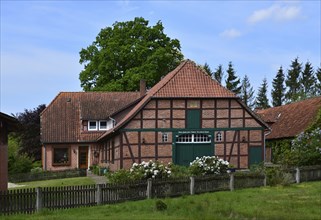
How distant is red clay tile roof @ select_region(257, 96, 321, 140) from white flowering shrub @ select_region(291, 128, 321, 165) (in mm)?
8138

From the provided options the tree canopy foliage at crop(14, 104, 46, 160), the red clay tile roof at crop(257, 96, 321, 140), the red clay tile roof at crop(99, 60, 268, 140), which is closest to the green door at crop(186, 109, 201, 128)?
the red clay tile roof at crop(99, 60, 268, 140)

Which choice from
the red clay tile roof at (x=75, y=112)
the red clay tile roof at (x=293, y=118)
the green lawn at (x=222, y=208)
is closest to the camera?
the green lawn at (x=222, y=208)

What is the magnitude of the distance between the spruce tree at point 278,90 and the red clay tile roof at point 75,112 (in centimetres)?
4330

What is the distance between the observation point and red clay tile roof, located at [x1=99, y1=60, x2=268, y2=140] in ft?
118

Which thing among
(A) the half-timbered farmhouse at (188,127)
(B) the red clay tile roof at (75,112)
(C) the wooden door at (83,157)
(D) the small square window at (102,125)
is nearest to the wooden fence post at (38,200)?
(A) the half-timbered farmhouse at (188,127)

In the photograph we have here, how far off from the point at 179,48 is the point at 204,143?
73.0 ft

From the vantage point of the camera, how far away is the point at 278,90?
8756 cm

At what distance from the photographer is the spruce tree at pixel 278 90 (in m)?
87.1

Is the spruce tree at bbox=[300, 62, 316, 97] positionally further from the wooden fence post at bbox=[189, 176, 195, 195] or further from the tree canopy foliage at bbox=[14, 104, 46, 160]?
the wooden fence post at bbox=[189, 176, 195, 195]

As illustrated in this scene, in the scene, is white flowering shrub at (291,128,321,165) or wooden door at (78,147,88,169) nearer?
white flowering shrub at (291,128,321,165)

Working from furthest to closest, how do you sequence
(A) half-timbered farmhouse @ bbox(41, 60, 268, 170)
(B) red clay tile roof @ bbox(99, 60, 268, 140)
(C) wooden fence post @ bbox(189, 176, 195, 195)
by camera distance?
(B) red clay tile roof @ bbox(99, 60, 268, 140)
(A) half-timbered farmhouse @ bbox(41, 60, 268, 170)
(C) wooden fence post @ bbox(189, 176, 195, 195)

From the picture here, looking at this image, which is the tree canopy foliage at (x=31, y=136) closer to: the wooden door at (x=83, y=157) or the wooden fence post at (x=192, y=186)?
the wooden door at (x=83, y=157)

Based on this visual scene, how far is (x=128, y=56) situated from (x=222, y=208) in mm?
37357

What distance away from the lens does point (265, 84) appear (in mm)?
93312
